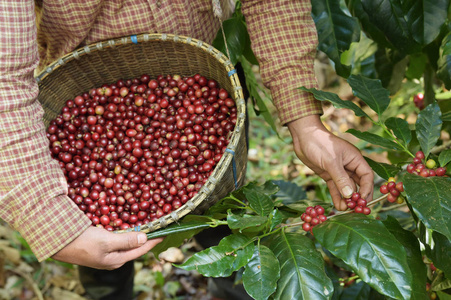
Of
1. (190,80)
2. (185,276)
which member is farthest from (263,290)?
(185,276)

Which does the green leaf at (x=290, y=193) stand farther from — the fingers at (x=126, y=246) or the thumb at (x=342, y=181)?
the fingers at (x=126, y=246)

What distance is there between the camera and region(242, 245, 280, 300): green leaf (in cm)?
91

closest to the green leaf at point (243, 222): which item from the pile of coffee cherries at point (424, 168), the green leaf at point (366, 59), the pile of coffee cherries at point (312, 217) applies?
the pile of coffee cherries at point (312, 217)

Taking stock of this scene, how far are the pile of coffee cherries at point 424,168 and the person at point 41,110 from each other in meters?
0.16

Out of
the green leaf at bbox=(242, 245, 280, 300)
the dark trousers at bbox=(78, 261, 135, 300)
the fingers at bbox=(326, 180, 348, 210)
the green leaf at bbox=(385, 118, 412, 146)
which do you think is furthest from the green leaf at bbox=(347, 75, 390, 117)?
the dark trousers at bbox=(78, 261, 135, 300)

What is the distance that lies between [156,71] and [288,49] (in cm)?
57

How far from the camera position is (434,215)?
0.85 m

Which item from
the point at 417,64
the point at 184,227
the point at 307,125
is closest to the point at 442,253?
the point at 307,125

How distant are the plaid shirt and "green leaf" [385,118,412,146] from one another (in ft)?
0.84

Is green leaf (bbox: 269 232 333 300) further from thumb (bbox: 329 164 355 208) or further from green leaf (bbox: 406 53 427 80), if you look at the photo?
green leaf (bbox: 406 53 427 80)

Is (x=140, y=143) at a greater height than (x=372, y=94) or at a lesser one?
lesser

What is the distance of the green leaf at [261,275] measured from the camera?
2.97 feet

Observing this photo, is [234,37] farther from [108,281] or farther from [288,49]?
[108,281]

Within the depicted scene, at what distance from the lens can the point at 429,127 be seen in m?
1.04
